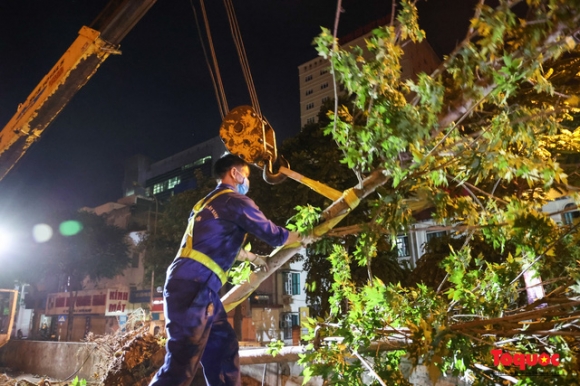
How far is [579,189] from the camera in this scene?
3.07m

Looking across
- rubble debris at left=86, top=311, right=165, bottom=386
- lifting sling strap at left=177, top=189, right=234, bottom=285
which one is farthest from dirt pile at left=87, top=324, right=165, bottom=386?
lifting sling strap at left=177, top=189, right=234, bottom=285

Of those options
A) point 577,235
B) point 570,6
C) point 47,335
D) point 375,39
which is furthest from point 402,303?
point 47,335

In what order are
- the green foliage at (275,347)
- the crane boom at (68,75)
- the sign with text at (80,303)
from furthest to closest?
the sign with text at (80,303)
the crane boom at (68,75)
the green foliage at (275,347)

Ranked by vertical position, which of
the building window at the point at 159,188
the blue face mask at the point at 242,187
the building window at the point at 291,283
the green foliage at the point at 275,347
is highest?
the building window at the point at 159,188

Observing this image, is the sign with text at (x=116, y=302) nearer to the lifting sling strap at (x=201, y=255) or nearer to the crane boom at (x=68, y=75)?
the crane boom at (x=68, y=75)

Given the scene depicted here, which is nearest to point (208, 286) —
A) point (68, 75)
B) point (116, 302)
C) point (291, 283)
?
point (68, 75)

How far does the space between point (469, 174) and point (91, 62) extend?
6.80m

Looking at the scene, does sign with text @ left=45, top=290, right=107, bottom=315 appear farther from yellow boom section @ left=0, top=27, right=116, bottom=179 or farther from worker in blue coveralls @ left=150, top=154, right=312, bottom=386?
worker in blue coveralls @ left=150, top=154, right=312, bottom=386

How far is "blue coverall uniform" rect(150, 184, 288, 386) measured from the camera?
122 inches

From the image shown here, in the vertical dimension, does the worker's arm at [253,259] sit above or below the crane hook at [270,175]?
below

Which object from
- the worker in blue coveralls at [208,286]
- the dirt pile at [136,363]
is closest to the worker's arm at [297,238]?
the worker in blue coveralls at [208,286]

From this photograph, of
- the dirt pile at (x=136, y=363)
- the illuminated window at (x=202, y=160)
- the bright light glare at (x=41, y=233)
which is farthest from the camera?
the illuminated window at (x=202, y=160)

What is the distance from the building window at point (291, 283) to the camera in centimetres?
3120

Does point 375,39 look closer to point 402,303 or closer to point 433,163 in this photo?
point 433,163
